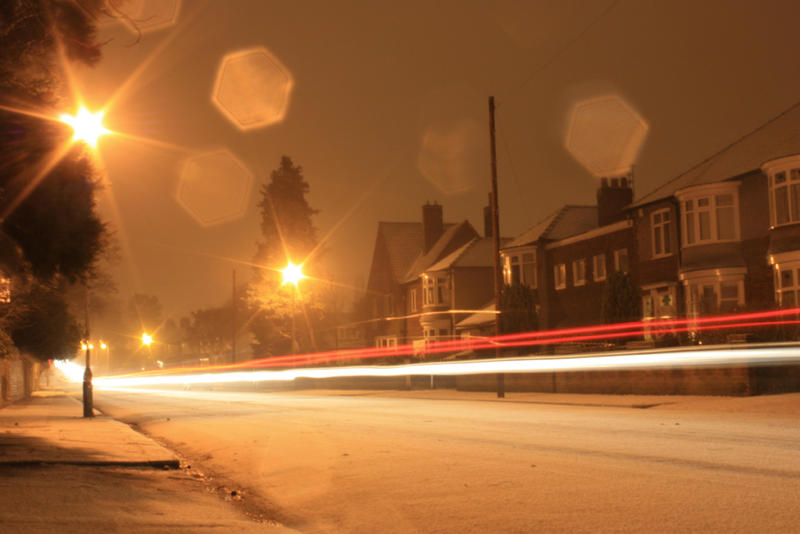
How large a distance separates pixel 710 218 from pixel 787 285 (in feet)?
15.9

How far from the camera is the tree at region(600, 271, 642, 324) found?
39844mm

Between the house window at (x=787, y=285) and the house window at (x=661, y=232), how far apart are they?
23.6 ft

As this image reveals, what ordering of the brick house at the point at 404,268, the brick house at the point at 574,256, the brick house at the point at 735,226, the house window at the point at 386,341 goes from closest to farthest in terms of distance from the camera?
the brick house at the point at 735,226, the brick house at the point at 574,256, the brick house at the point at 404,268, the house window at the point at 386,341

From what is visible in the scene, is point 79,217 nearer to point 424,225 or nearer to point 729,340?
point 729,340

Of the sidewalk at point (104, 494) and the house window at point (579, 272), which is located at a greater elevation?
the house window at point (579, 272)

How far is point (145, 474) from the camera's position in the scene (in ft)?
36.9

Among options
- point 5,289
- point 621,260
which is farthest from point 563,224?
point 5,289

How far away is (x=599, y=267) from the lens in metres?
45.5

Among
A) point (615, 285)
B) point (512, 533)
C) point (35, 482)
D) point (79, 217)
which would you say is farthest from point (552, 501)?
point (615, 285)

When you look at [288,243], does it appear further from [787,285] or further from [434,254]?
[787,285]

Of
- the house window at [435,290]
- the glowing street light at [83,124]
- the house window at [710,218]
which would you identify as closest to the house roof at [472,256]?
the house window at [435,290]

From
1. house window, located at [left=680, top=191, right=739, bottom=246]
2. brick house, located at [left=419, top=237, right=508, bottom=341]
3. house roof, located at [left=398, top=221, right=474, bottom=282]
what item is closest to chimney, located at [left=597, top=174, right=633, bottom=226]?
house window, located at [left=680, top=191, right=739, bottom=246]

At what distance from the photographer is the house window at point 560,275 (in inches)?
1937

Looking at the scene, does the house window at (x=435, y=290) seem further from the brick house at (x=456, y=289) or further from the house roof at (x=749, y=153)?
the house roof at (x=749, y=153)
